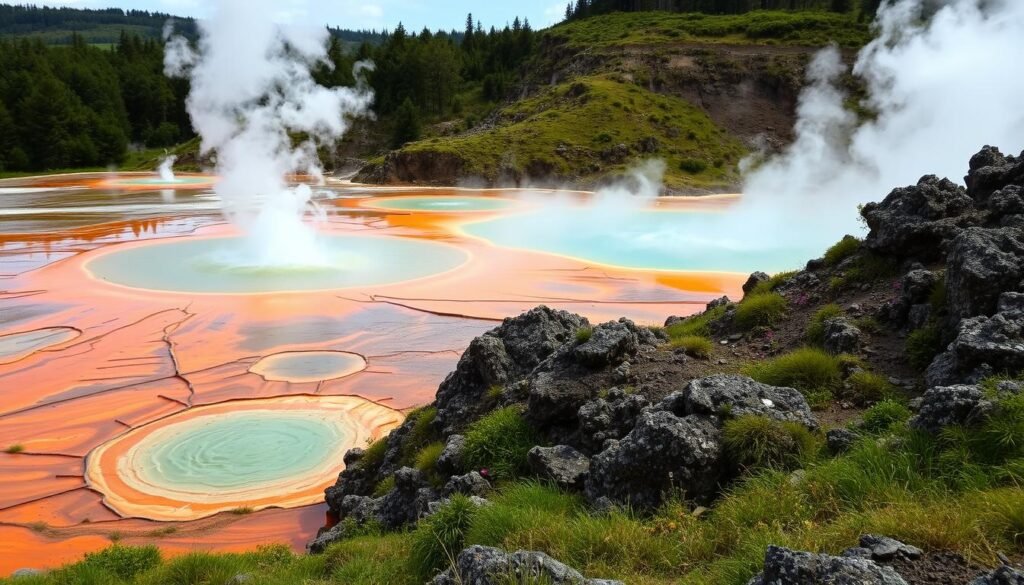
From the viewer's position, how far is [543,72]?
79.9 metres

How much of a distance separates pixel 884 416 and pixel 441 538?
3.15m

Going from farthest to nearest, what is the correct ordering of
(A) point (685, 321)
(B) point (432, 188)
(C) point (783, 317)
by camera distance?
(B) point (432, 188)
(A) point (685, 321)
(C) point (783, 317)

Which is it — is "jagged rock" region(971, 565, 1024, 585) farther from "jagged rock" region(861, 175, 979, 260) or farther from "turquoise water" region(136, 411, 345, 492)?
"turquoise water" region(136, 411, 345, 492)

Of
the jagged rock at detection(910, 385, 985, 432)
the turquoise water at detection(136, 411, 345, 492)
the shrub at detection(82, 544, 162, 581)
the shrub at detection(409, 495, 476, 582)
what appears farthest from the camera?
the turquoise water at detection(136, 411, 345, 492)

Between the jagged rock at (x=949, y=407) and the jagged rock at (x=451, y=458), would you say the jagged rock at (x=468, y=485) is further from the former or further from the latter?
the jagged rock at (x=949, y=407)

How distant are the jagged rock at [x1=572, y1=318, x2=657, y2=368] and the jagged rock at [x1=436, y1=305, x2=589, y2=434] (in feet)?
2.96

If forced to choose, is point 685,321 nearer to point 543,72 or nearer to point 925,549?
point 925,549

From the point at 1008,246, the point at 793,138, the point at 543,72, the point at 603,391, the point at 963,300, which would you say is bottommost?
the point at 603,391

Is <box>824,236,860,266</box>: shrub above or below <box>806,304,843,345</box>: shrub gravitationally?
above

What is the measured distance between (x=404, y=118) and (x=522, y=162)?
26.1m

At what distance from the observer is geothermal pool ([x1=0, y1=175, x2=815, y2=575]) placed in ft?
26.3

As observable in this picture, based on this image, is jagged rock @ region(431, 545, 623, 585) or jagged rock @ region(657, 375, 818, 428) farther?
jagged rock @ region(657, 375, 818, 428)

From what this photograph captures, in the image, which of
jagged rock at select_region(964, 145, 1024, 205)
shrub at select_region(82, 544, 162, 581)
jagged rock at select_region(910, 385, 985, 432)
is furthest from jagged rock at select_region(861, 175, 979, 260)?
shrub at select_region(82, 544, 162, 581)

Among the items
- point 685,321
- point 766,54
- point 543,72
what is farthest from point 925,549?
point 543,72
